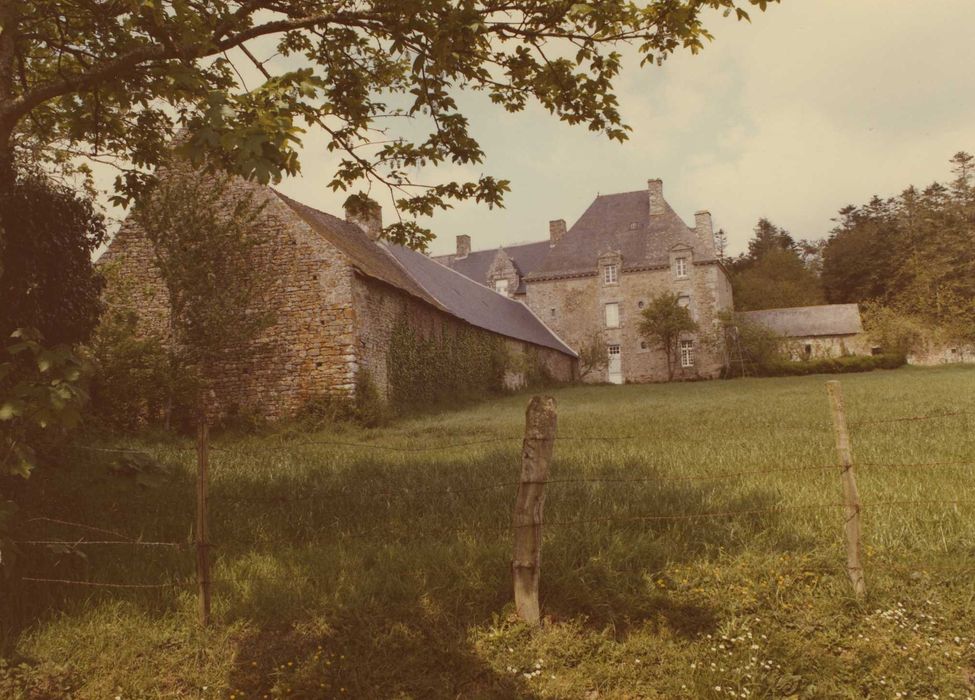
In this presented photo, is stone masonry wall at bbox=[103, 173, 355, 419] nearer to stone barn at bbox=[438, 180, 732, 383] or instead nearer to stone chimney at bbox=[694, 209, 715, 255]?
stone barn at bbox=[438, 180, 732, 383]

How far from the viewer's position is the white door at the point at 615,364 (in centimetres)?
4184

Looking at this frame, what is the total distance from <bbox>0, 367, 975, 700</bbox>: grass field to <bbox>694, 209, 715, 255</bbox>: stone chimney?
3643cm

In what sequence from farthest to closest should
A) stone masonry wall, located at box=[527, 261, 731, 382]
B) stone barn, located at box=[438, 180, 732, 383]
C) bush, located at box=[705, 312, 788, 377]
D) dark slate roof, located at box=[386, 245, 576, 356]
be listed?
1. stone barn, located at box=[438, 180, 732, 383]
2. stone masonry wall, located at box=[527, 261, 731, 382]
3. bush, located at box=[705, 312, 788, 377]
4. dark slate roof, located at box=[386, 245, 576, 356]

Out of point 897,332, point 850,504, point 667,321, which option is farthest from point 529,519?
point 897,332

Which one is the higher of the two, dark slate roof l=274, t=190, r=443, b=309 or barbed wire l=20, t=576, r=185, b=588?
dark slate roof l=274, t=190, r=443, b=309

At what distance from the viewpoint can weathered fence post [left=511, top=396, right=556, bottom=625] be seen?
433 centimetres

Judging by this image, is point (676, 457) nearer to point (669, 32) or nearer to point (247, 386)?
point (669, 32)

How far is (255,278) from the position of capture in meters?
16.0

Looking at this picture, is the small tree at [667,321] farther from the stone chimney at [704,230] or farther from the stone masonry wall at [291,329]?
the stone masonry wall at [291,329]

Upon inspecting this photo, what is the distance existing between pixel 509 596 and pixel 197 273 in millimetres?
12763

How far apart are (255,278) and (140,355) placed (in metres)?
3.40

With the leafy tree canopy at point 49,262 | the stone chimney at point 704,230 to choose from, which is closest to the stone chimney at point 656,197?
the stone chimney at point 704,230

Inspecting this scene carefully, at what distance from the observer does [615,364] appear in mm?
41969

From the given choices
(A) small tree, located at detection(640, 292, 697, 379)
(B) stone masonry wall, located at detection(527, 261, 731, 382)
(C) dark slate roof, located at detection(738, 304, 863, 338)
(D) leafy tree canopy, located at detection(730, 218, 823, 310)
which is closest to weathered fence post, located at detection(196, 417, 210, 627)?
(A) small tree, located at detection(640, 292, 697, 379)
